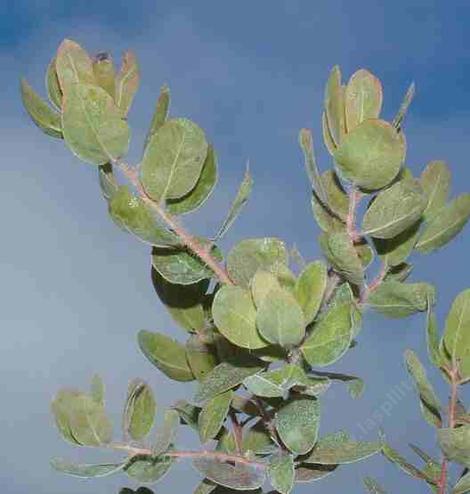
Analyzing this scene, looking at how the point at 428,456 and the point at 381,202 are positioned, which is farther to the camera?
the point at 428,456

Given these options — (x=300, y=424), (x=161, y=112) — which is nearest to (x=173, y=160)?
(x=161, y=112)

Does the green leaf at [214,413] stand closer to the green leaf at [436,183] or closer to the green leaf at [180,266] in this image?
the green leaf at [180,266]

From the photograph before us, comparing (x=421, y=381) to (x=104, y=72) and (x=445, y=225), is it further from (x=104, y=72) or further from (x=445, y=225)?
(x=104, y=72)

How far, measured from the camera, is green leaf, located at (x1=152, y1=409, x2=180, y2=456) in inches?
33.6

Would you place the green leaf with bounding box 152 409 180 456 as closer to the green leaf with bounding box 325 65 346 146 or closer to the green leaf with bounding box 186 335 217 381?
the green leaf with bounding box 186 335 217 381

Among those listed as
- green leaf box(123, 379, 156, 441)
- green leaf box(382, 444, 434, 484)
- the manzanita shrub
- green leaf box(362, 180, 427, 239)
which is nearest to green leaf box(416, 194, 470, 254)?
the manzanita shrub

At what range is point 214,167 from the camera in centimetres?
92

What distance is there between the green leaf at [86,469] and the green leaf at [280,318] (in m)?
0.22

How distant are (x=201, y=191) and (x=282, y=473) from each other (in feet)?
0.95

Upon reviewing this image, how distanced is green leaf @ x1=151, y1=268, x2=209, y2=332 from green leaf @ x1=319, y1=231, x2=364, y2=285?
20cm

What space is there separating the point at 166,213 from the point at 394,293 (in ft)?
0.79

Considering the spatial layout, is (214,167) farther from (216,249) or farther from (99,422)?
(99,422)

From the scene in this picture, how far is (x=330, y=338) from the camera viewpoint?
775 mm

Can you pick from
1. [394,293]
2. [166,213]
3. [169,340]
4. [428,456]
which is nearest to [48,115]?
[166,213]
